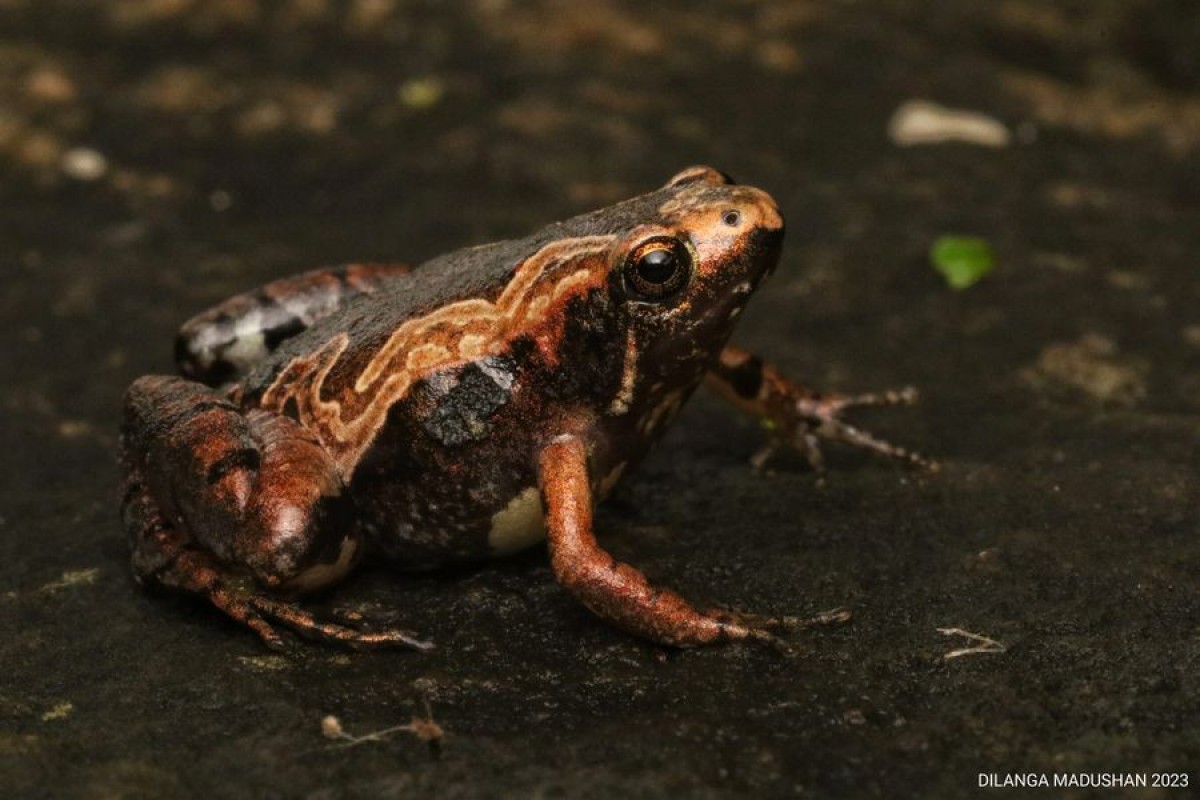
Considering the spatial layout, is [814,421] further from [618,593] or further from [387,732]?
[387,732]

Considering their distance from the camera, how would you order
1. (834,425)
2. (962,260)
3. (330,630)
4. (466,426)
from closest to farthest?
(330,630) → (466,426) → (834,425) → (962,260)

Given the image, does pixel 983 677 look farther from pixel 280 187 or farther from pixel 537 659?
pixel 280 187

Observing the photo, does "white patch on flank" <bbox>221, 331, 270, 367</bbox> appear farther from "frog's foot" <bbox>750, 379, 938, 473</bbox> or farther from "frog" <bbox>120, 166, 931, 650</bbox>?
"frog's foot" <bbox>750, 379, 938, 473</bbox>

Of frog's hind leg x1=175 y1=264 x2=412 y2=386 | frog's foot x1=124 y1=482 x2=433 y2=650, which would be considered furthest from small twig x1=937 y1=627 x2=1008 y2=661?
frog's hind leg x1=175 y1=264 x2=412 y2=386

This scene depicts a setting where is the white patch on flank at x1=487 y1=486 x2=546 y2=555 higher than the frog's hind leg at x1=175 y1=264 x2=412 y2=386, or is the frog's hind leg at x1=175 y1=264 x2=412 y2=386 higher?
the frog's hind leg at x1=175 y1=264 x2=412 y2=386

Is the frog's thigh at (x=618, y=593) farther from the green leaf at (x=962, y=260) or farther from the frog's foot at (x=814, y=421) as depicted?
the green leaf at (x=962, y=260)

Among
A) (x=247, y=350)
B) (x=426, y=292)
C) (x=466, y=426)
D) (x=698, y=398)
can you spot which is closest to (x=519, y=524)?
(x=466, y=426)

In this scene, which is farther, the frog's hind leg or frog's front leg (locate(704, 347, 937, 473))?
frog's front leg (locate(704, 347, 937, 473))
